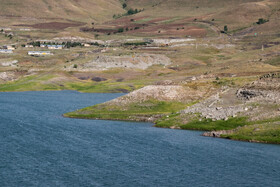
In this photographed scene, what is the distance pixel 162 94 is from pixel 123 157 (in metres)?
40.8

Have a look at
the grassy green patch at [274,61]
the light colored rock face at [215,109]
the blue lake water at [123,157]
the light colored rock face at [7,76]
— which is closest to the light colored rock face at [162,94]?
the light colored rock face at [215,109]

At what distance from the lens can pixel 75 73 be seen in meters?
190

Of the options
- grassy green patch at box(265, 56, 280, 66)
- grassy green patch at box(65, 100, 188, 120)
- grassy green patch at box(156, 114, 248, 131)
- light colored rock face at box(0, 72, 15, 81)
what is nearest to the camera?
grassy green patch at box(156, 114, 248, 131)

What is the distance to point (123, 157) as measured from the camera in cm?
6319

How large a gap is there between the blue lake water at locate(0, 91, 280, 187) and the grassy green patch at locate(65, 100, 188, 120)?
14.2 feet

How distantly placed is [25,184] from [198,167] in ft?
66.1

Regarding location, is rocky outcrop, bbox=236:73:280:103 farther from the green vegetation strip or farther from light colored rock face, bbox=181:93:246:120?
the green vegetation strip

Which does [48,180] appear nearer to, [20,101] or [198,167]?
[198,167]

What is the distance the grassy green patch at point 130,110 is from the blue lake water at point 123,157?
4332mm

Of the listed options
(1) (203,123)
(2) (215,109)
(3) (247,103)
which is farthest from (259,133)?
(2) (215,109)

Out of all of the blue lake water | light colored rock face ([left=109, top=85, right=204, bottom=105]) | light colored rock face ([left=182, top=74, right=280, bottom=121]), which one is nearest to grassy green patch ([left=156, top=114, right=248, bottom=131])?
light colored rock face ([left=182, top=74, right=280, bottom=121])

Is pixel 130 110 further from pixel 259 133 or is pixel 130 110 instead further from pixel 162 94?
pixel 259 133

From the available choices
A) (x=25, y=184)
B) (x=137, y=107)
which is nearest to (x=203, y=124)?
(x=137, y=107)

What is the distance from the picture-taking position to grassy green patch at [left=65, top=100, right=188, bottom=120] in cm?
9344
